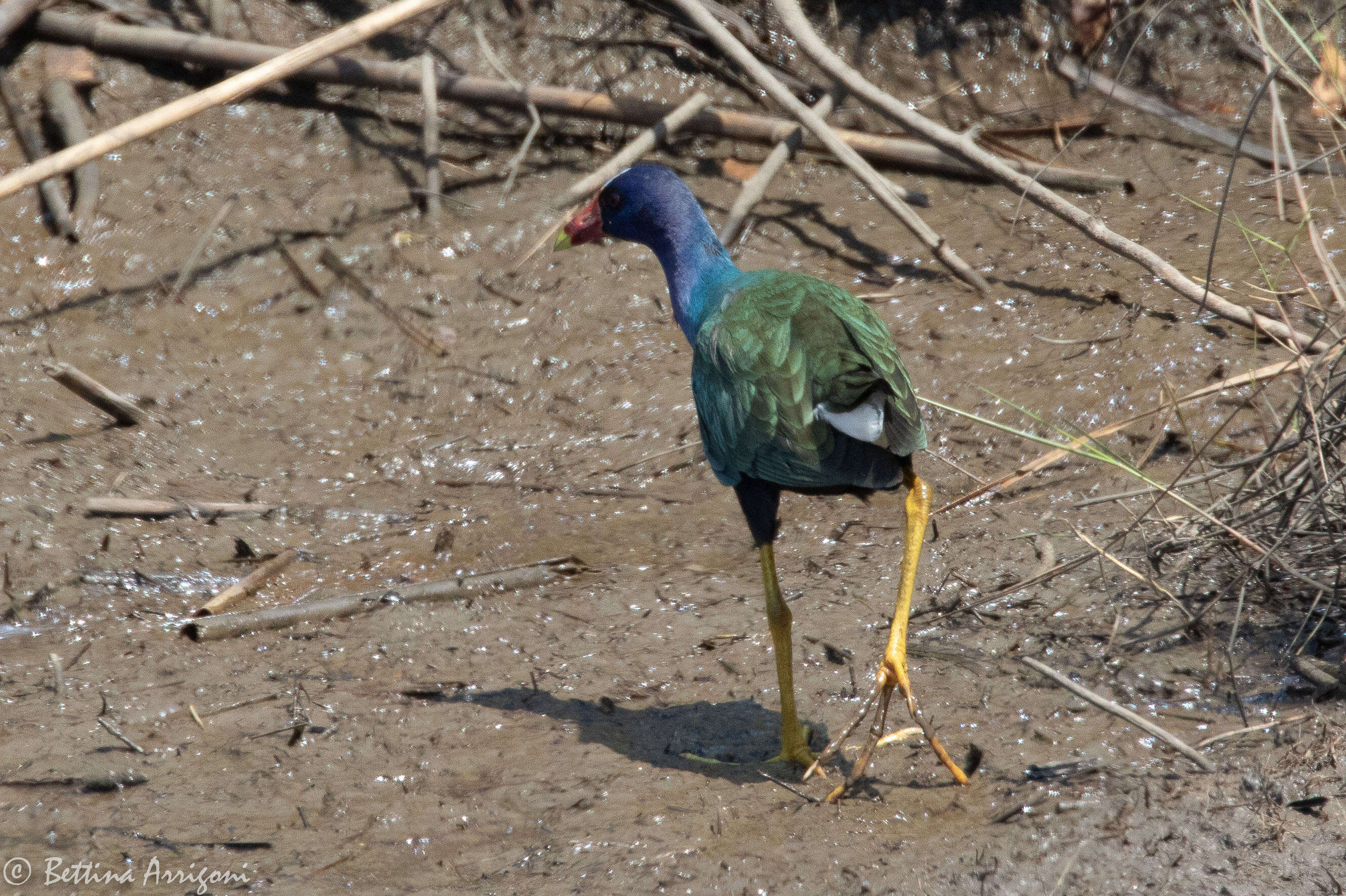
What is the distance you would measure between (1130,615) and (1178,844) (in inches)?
36.7

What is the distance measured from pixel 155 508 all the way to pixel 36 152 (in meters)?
2.31

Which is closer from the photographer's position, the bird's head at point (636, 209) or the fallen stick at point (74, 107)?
the bird's head at point (636, 209)

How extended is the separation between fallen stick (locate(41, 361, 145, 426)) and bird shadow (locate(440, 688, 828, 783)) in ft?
7.09

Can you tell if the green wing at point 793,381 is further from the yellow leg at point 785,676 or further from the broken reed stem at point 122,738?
the broken reed stem at point 122,738

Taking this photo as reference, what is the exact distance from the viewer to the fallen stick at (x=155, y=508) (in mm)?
4148

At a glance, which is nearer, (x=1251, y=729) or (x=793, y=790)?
(x=1251, y=729)

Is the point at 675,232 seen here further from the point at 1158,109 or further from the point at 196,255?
the point at 1158,109

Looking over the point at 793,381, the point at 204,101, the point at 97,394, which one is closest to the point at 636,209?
the point at 793,381

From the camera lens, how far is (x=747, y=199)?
536 centimetres

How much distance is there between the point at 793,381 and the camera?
295 cm

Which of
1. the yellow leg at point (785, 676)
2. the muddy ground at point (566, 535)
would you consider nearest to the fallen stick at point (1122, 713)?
the muddy ground at point (566, 535)

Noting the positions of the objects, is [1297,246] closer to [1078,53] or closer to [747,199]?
[1078,53]

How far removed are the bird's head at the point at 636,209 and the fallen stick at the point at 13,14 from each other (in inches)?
129

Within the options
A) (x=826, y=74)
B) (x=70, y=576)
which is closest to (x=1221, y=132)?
(x=826, y=74)
